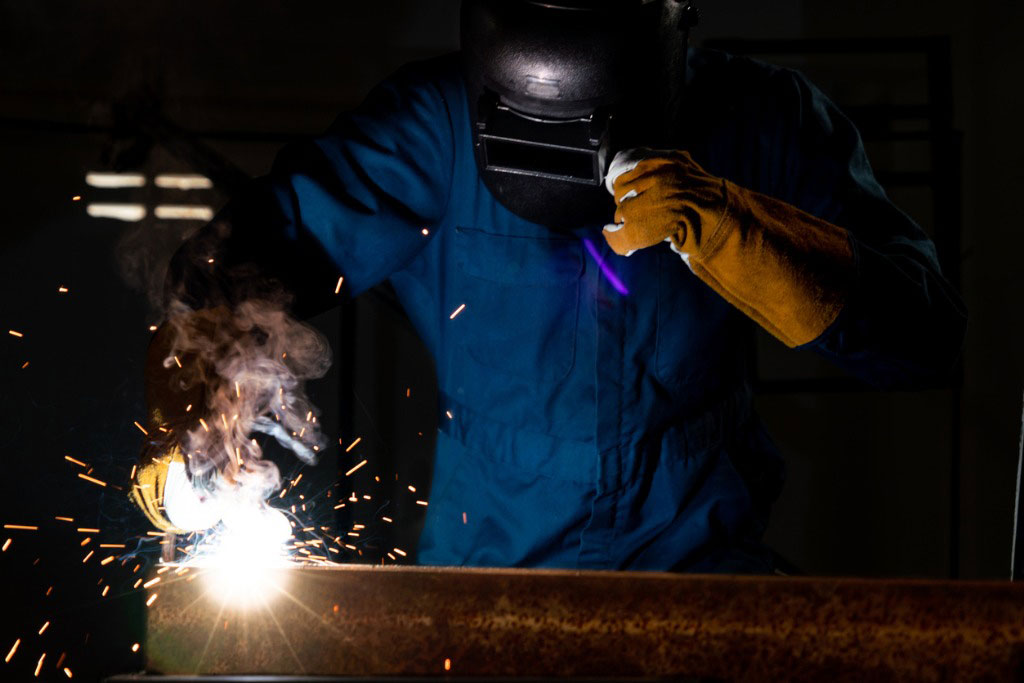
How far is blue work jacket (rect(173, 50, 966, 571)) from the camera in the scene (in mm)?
1557

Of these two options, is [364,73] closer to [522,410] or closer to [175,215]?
[175,215]

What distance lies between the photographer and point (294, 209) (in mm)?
1514

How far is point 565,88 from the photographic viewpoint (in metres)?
1.34

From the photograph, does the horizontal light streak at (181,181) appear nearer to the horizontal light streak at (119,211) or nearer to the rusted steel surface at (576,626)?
the horizontal light streak at (119,211)

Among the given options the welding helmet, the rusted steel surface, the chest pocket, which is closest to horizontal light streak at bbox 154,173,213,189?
the chest pocket

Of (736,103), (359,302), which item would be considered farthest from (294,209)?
(359,302)

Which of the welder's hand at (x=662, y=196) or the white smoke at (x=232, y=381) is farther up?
the welder's hand at (x=662, y=196)

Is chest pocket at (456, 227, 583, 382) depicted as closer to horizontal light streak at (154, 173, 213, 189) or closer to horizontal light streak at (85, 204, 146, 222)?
horizontal light streak at (154, 173, 213, 189)

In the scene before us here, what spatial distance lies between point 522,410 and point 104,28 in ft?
7.20

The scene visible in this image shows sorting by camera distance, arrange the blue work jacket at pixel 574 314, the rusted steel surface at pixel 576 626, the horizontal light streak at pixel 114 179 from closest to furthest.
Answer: the rusted steel surface at pixel 576 626 < the blue work jacket at pixel 574 314 < the horizontal light streak at pixel 114 179

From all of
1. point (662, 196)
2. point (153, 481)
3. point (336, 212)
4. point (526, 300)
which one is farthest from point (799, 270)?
point (153, 481)

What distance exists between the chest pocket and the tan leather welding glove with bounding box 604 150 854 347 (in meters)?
0.22

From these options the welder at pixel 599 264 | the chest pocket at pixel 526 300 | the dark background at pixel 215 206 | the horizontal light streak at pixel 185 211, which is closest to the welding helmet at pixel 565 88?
the welder at pixel 599 264

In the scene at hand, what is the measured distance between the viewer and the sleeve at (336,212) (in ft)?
4.59
